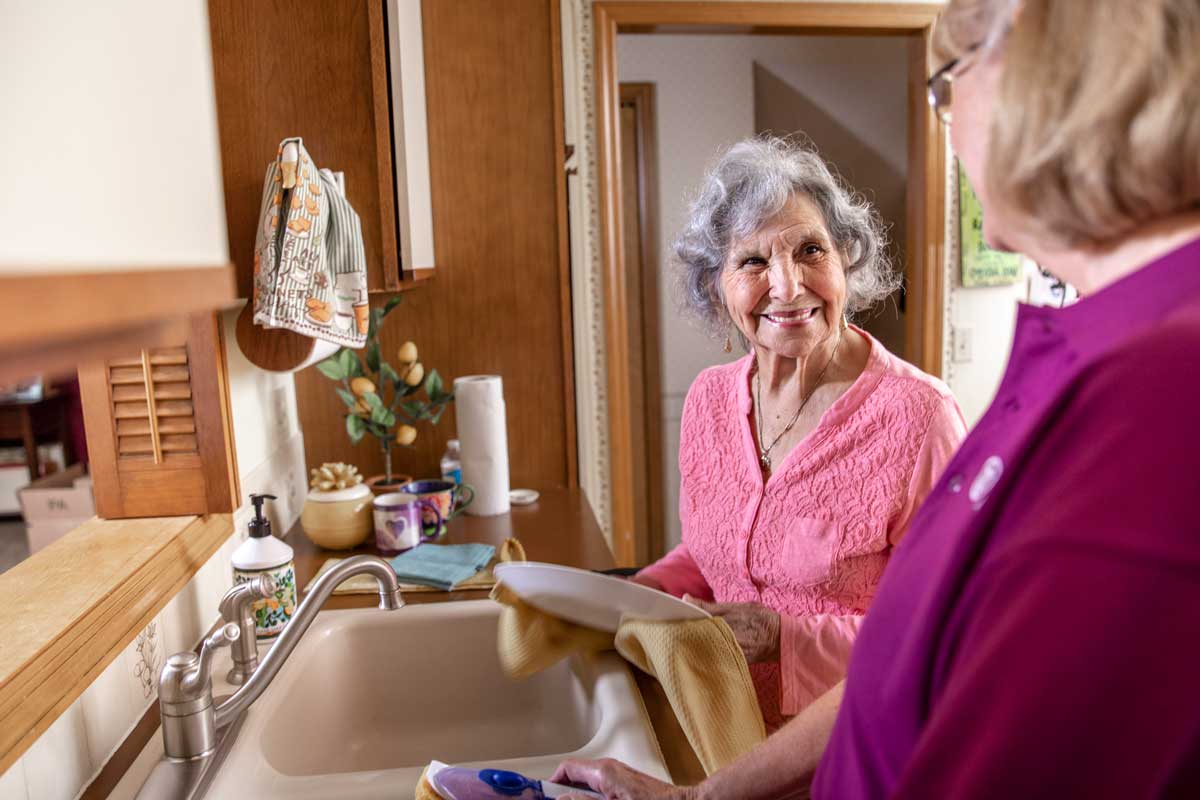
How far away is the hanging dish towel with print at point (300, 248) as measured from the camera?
52.8 inches

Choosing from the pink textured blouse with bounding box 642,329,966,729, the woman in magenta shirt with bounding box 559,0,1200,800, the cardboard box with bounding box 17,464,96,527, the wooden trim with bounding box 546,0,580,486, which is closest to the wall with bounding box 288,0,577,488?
the wooden trim with bounding box 546,0,580,486

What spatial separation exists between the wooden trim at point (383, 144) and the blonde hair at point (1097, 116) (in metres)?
1.18

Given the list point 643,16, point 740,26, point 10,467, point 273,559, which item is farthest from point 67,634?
point 10,467

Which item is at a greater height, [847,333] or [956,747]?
[847,333]

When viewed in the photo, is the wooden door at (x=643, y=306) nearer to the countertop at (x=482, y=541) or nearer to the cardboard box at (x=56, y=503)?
the countertop at (x=482, y=541)

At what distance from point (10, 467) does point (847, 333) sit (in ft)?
17.2

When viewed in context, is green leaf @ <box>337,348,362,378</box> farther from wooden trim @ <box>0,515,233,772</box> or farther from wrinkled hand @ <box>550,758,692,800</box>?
wrinkled hand @ <box>550,758,692,800</box>

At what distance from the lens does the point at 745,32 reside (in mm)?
2625

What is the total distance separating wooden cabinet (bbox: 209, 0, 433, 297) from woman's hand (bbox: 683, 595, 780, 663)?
807 millimetres

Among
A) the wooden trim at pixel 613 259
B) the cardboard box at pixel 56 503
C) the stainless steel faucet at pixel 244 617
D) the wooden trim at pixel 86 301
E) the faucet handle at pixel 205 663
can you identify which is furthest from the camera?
the cardboard box at pixel 56 503

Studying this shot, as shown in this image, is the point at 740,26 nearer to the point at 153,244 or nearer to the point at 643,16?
the point at 643,16

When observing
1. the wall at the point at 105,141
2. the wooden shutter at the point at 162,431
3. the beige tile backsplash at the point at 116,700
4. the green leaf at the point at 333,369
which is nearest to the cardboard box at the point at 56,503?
the green leaf at the point at 333,369

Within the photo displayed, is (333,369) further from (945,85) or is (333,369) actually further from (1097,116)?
(1097,116)

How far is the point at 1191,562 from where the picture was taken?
38 cm
